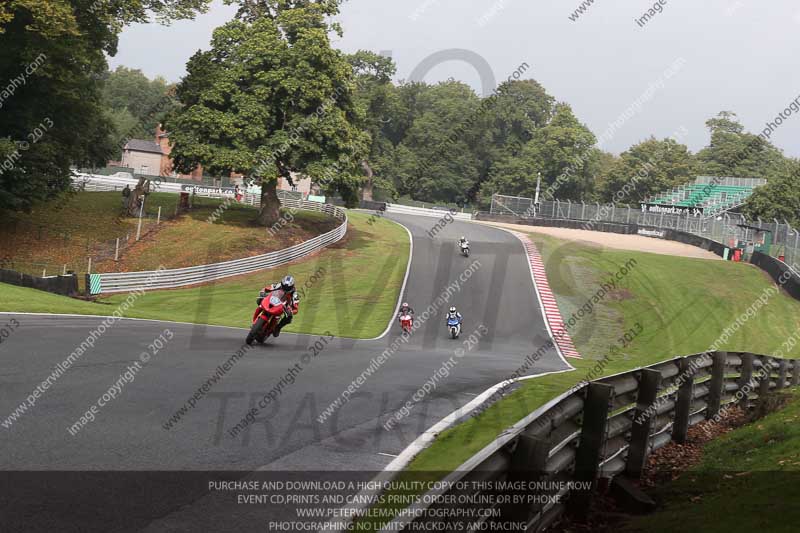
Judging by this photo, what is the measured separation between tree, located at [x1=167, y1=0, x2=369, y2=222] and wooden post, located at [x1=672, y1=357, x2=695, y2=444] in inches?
1541

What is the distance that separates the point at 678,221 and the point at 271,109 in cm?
4129

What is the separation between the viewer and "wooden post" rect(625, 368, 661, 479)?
8445 mm

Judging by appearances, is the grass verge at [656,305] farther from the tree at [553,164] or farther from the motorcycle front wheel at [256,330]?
the tree at [553,164]

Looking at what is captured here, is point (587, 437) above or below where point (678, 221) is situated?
below

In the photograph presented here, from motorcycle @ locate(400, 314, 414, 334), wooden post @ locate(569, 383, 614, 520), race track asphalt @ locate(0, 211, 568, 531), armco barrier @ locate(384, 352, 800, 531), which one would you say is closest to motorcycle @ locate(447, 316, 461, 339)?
motorcycle @ locate(400, 314, 414, 334)

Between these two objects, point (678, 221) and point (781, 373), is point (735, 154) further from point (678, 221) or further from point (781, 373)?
point (781, 373)

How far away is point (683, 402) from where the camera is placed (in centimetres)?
1061

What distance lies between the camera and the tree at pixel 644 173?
117 meters

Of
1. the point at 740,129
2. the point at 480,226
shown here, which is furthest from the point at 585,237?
the point at 740,129

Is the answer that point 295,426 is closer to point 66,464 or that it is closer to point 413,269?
point 66,464

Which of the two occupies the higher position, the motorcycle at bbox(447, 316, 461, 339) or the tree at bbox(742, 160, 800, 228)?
the tree at bbox(742, 160, 800, 228)

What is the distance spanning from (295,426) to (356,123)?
1854 inches

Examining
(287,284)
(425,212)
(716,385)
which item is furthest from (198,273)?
(425,212)

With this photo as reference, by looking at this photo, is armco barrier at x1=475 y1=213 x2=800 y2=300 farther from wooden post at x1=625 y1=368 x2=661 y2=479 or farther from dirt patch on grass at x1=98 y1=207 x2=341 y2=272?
wooden post at x1=625 y1=368 x2=661 y2=479
